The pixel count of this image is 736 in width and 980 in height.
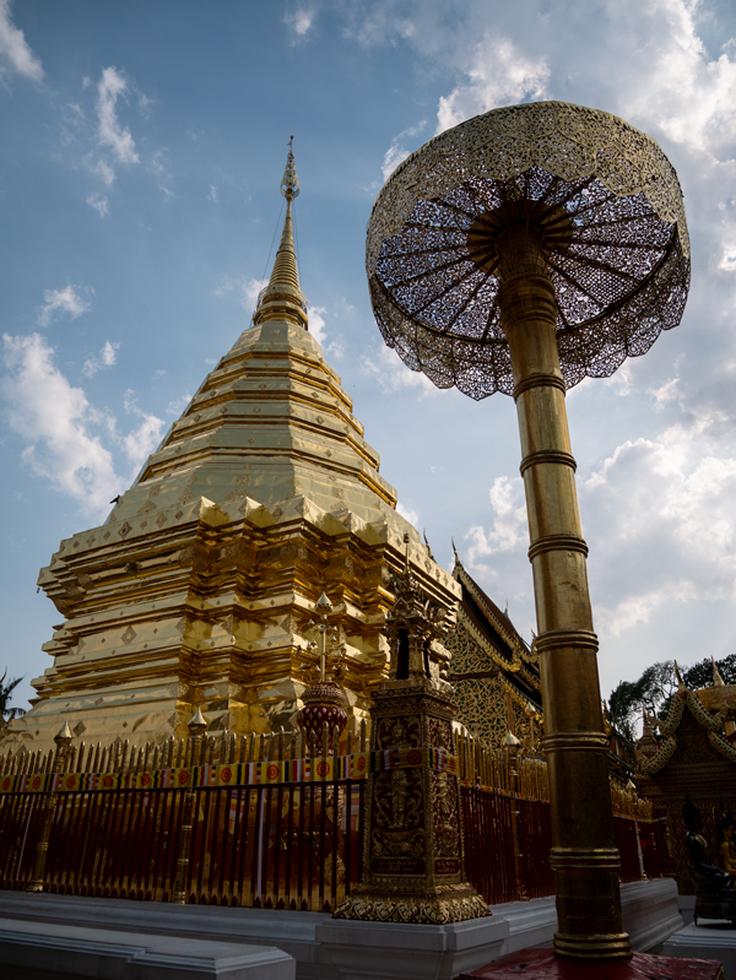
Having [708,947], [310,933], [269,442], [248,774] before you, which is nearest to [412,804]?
[310,933]

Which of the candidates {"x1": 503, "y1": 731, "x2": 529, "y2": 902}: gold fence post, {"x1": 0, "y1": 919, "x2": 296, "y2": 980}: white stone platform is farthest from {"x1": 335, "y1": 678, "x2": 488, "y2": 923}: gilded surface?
{"x1": 0, "y1": 919, "x2": 296, "y2": 980}: white stone platform

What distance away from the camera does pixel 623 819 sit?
7801 millimetres

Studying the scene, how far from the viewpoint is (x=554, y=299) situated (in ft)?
15.0

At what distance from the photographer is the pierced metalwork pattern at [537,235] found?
4.32 metres

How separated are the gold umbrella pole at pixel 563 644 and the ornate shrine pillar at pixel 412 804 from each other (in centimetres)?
64

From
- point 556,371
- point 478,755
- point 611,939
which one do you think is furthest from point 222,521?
point 611,939

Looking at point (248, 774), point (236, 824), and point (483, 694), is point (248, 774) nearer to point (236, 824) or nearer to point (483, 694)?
point (236, 824)

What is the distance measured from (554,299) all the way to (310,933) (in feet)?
12.3

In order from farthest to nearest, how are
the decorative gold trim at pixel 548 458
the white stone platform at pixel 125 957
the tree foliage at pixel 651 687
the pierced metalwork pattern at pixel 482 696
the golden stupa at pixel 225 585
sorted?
the tree foliage at pixel 651 687
the pierced metalwork pattern at pixel 482 696
the golden stupa at pixel 225 585
the decorative gold trim at pixel 548 458
the white stone platform at pixel 125 957

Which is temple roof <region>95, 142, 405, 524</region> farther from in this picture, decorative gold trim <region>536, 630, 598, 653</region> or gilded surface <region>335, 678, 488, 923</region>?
decorative gold trim <region>536, 630, 598, 653</region>

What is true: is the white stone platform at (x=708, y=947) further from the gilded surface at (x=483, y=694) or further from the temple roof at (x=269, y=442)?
the gilded surface at (x=483, y=694)

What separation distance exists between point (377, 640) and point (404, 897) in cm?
638

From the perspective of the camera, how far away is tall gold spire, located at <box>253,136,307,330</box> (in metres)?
16.7

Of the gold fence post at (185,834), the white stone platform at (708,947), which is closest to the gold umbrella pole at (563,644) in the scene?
the white stone platform at (708,947)
